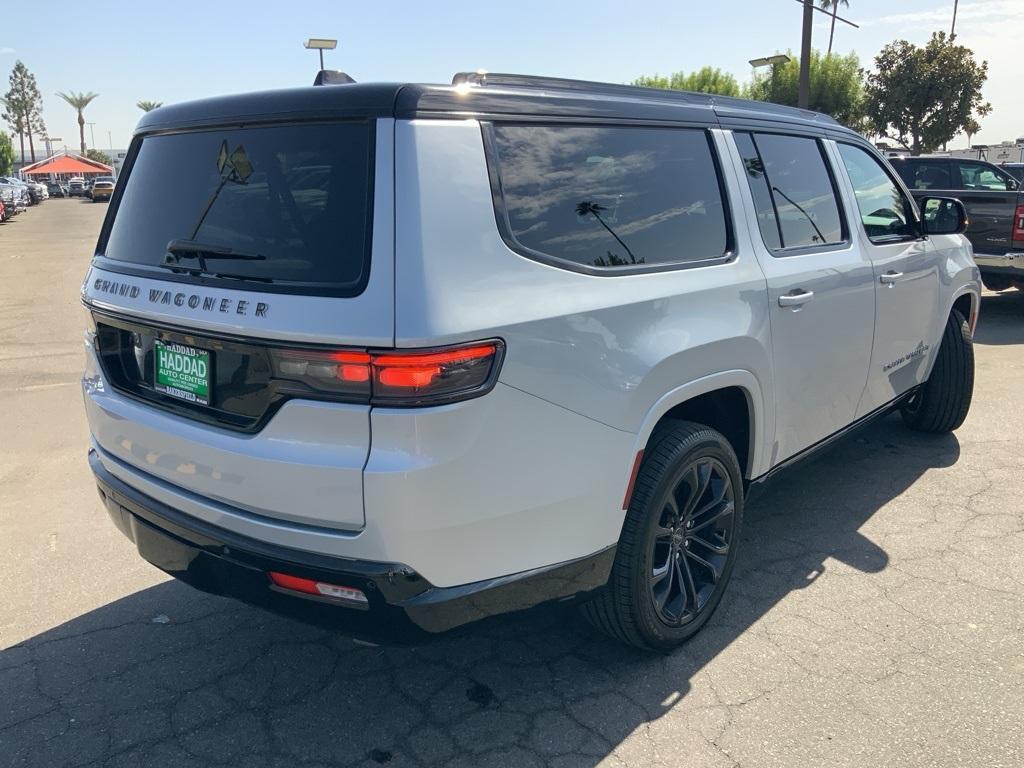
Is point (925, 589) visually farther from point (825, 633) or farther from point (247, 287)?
point (247, 287)

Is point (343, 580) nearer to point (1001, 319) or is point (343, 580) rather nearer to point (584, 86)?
point (584, 86)

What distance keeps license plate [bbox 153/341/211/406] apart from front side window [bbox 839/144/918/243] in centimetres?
310

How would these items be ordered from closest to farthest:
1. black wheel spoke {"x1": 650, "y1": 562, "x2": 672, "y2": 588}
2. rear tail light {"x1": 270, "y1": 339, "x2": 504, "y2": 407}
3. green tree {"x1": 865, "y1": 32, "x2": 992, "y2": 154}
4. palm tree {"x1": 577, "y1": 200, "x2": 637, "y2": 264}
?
rear tail light {"x1": 270, "y1": 339, "x2": 504, "y2": 407} → palm tree {"x1": 577, "y1": 200, "x2": 637, "y2": 264} → black wheel spoke {"x1": 650, "y1": 562, "x2": 672, "y2": 588} → green tree {"x1": 865, "y1": 32, "x2": 992, "y2": 154}

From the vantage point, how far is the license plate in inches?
91.5

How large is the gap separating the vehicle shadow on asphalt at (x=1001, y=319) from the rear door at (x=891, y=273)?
4.61 m

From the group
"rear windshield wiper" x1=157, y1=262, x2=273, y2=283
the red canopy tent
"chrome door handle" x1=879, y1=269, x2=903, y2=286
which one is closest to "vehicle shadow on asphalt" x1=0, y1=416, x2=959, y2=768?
"rear windshield wiper" x1=157, y1=262, x2=273, y2=283

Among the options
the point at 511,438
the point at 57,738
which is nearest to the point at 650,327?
the point at 511,438

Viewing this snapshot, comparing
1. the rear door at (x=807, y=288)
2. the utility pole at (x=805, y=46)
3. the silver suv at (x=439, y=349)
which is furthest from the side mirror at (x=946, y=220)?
the utility pole at (x=805, y=46)

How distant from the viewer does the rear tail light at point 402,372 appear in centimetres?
198

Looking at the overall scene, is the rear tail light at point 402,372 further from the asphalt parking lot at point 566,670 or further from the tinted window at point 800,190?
the tinted window at point 800,190

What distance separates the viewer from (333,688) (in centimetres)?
280

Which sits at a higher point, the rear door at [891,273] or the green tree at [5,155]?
the green tree at [5,155]

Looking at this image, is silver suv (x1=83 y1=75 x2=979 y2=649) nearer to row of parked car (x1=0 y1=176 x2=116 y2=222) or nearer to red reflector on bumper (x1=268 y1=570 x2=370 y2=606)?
red reflector on bumper (x1=268 y1=570 x2=370 y2=606)

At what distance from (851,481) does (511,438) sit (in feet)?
10.3
